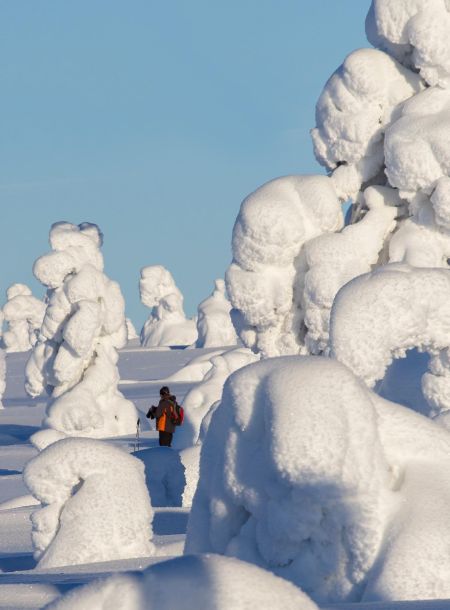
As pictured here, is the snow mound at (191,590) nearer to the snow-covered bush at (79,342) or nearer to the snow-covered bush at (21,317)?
the snow-covered bush at (79,342)

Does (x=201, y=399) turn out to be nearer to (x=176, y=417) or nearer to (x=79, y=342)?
(x=176, y=417)

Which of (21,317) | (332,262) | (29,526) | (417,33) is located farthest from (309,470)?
(21,317)

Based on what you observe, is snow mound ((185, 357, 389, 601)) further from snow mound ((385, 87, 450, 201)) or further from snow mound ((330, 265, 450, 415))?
snow mound ((385, 87, 450, 201))

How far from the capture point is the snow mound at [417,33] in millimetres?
16859

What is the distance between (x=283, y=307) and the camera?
56.0 feet

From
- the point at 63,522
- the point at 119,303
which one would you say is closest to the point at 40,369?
the point at 119,303

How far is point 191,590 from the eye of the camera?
15.8 feet

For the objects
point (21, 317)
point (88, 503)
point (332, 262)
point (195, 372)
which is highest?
point (332, 262)

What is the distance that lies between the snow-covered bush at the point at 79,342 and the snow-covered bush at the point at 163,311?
26.6 m

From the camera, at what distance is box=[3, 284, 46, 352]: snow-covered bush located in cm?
5369

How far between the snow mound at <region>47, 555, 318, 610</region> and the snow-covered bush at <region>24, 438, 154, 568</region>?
5.10 meters

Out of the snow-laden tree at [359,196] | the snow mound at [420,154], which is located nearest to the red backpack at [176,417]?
the snow-laden tree at [359,196]

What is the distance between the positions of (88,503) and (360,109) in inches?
325

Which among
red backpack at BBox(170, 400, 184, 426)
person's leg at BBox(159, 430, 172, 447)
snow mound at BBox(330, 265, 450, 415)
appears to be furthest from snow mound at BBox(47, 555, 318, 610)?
person's leg at BBox(159, 430, 172, 447)
